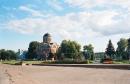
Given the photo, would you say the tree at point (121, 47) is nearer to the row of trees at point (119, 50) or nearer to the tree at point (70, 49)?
the row of trees at point (119, 50)

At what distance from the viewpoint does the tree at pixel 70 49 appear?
162125mm

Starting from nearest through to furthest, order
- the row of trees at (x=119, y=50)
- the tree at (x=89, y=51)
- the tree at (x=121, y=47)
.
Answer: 1. the row of trees at (x=119, y=50)
2. the tree at (x=121, y=47)
3. the tree at (x=89, y=51)

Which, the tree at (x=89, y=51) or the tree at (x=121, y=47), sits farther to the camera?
the tree at (x=89, y=51)

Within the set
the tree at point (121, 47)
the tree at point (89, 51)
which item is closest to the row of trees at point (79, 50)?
the tree at point (121, 47)

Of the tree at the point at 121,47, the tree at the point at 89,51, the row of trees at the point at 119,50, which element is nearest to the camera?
the row of trees at the point at 119,50

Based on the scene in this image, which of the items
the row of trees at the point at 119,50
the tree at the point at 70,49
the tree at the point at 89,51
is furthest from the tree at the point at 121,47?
the tree at the point at 70,49

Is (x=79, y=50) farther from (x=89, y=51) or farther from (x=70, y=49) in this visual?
(x=89, y=51)

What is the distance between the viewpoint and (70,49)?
539 feet

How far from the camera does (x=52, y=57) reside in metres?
195

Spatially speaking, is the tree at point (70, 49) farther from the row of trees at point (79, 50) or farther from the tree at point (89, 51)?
the tree at point (89, 51)

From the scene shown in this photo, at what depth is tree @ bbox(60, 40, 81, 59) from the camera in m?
162

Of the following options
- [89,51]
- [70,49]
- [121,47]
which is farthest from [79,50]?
[121,47]

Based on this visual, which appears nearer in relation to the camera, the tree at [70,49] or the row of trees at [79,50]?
the row of trees at [79,50]

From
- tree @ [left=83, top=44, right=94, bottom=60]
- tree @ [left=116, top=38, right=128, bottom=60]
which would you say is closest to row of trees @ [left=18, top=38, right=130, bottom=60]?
tree @ [left=116, top=38, right=128, bottom=60]
